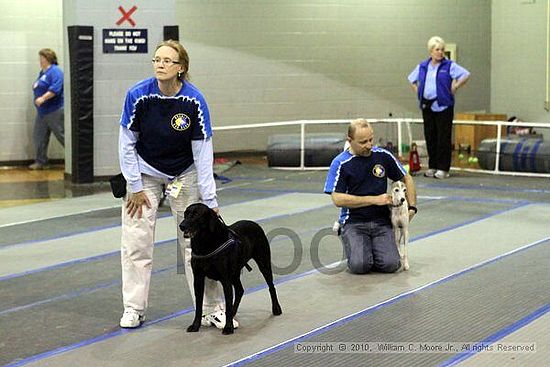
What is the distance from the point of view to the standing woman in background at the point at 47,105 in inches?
539

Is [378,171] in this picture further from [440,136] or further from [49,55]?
[49,55]

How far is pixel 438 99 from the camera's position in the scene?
11.8 meters

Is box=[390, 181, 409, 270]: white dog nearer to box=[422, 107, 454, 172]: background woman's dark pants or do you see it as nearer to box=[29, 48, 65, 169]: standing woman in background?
box=[422, 107, 454, 172]: background woman's dark pants

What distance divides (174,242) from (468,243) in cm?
239

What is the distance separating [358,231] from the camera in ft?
22.4

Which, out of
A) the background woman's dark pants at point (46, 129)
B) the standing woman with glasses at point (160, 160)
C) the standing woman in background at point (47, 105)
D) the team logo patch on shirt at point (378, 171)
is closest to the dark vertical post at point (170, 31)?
the standing woman in background at point (47, 105)

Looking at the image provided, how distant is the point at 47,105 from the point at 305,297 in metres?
8.70

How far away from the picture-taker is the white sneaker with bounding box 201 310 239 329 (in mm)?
5355

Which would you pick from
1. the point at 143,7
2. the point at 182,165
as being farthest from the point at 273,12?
the point at 182,165

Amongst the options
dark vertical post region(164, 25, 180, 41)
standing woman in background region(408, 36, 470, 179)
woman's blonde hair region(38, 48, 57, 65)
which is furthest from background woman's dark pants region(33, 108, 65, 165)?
standing woman in background region(408, 36, 470, 179)

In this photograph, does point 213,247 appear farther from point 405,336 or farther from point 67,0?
point 67,0

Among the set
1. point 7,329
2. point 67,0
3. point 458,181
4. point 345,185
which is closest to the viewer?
point 7,329

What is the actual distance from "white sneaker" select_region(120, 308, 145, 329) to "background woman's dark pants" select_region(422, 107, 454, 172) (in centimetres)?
710

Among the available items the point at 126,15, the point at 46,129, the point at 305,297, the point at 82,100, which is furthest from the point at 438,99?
the point at 305,297
